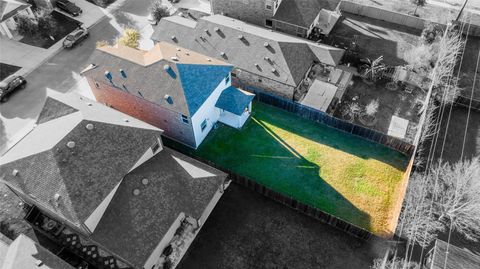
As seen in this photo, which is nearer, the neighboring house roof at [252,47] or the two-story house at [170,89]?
the two-story house at [170,89]

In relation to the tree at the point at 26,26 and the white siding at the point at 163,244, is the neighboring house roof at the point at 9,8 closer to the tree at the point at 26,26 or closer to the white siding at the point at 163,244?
the tree at the point at 26,26

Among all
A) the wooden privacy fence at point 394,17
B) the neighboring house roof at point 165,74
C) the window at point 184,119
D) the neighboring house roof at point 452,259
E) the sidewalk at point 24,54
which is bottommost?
the neighboring house roof at point 452,259

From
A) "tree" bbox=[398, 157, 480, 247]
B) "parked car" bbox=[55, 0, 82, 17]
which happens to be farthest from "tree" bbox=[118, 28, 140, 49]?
"tree" bbox=[398, 157, 480, 247]

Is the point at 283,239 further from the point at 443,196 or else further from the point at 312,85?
the point at 312,85

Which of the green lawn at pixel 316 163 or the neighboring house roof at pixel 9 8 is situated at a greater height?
the neighboring house roof at pixel 9 8

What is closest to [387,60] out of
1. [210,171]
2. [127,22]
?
[210,171]

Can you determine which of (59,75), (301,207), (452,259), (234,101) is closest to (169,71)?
(234,101)

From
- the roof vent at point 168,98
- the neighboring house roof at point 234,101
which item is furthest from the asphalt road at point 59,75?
the neighboring house roof at point 234,101
